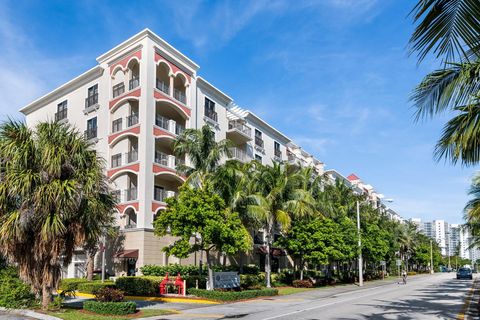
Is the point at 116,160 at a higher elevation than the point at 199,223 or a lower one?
higher

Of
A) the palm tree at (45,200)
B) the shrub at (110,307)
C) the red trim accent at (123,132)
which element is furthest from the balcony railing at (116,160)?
the shrub at (110,307)

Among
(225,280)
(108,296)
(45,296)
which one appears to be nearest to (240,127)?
(225,280)

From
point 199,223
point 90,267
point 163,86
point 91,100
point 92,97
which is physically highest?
point 163,86

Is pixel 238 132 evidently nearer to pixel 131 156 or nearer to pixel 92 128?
pixel 131 156

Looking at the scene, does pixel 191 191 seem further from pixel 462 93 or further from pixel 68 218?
pixel 462 93

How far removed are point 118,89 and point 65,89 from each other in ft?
28.7

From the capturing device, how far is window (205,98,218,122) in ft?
145

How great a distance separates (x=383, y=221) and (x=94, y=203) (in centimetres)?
5757

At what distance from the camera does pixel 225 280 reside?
2928 cm

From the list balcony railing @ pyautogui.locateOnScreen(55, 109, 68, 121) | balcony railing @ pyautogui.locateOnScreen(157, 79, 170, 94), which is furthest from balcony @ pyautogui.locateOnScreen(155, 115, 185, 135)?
balcony railing @ pyautogui.locateOnScreen(55, 109, 68, 121)

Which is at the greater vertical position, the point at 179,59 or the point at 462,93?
the point at 179,59

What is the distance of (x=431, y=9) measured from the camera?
18.5 ft

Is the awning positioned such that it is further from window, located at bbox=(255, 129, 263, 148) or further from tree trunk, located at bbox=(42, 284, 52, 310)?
window, located at bbox=(255, 129, 263, 148)

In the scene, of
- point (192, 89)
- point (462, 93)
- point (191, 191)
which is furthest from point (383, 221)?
point (462, 93)
